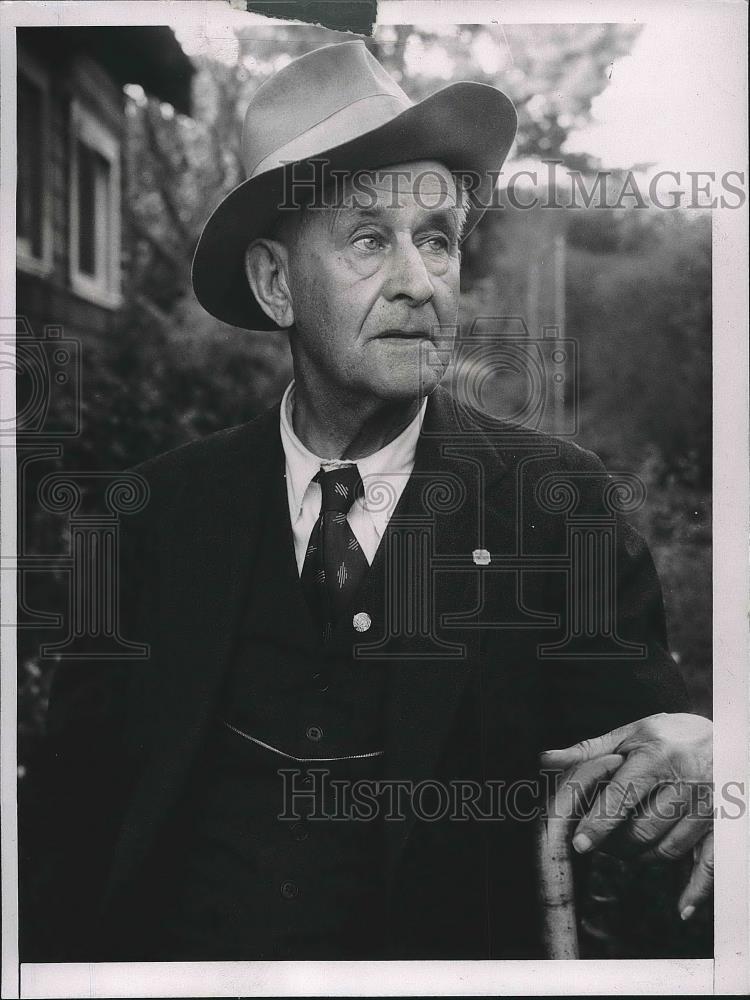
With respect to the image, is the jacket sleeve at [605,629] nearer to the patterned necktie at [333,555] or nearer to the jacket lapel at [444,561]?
the jacket lapel at [444,561]

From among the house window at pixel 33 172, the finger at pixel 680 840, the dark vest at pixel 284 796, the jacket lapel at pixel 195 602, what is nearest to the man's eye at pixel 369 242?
the jacket lapel at pixel 195 602

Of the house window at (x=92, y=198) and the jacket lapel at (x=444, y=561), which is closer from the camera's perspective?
the jacket lapel at (x=444, y=561)

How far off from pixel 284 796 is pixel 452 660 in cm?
55

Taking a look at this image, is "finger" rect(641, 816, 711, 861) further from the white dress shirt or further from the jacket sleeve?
the white dress shirt

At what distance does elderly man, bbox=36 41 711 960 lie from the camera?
2387 millimetres

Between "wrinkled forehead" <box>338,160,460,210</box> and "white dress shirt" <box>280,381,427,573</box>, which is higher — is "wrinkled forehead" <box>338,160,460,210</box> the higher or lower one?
the higher one

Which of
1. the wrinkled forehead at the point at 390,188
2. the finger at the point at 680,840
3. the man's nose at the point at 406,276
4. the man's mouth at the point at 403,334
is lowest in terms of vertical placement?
the finger at the point at 680,840

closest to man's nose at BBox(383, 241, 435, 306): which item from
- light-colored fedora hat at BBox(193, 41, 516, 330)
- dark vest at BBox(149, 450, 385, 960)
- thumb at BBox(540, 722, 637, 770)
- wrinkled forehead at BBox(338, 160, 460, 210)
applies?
wrinkled forehead at BBox(338, 160, 460, 210)

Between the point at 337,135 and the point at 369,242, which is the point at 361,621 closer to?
the point at 369,242

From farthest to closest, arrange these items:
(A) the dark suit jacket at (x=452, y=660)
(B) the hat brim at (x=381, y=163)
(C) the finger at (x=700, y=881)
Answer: (C) the finger at (x=700, y=881), (A) the dark suit jacket at (x=452, y=660), (B) the hat brim at (x=381, y=163)

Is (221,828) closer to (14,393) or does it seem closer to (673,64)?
(14,393)

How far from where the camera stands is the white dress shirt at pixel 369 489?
2.47 meters

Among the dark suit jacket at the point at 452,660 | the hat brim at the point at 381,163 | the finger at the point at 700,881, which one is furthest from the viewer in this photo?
the finger at the point at 700,881

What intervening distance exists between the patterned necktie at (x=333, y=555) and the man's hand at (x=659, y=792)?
0.68 m
